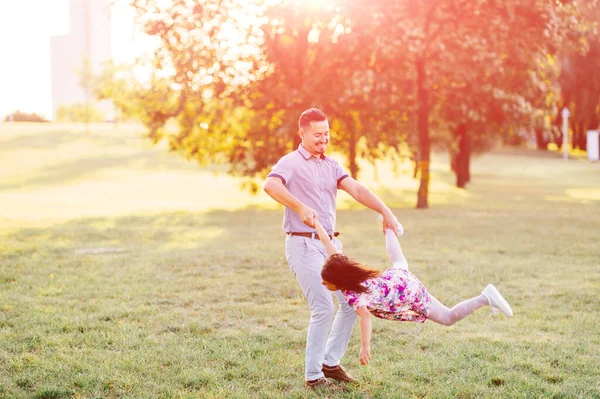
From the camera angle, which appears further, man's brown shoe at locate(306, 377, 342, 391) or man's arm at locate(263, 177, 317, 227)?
man's brown shoe at locate(306, 377, 342, 391)

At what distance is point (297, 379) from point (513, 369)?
1.84 m

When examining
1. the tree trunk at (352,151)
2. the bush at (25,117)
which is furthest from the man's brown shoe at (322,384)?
the bush at (25,117)

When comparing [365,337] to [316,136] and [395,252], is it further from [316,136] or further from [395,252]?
[316,136]

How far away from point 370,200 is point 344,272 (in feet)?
3.04

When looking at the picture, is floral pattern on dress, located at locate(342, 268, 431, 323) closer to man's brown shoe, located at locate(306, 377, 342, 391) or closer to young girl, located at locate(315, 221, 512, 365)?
young girl, located at locate(315, 221, 512, 365)

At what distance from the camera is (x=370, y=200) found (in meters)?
5.68

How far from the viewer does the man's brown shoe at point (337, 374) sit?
5715 mm

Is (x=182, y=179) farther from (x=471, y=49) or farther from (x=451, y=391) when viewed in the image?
(x=451, y=391)

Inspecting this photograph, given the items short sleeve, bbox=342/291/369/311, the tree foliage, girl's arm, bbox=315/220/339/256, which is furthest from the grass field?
the tree foliage

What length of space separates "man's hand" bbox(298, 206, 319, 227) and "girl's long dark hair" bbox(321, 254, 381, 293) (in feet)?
0.94

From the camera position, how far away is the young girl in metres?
4.96

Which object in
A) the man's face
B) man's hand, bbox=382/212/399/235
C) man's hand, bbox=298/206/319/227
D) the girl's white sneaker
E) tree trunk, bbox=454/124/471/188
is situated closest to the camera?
man's hand, bbox=298/206/319/227

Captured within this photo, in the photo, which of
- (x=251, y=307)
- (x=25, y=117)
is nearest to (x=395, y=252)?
(x=251, y=307)

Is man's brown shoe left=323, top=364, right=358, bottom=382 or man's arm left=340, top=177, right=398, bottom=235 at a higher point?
man's arm left=340, top=177, right=398, bottom=235
